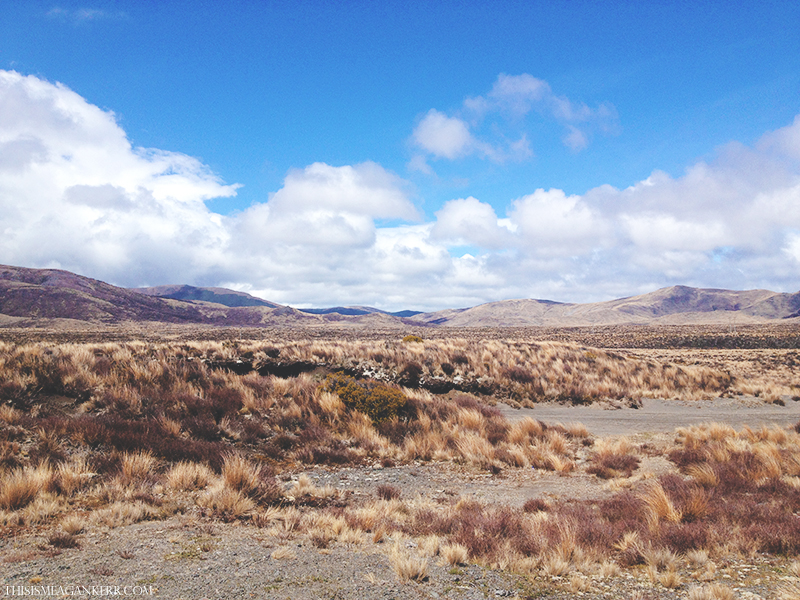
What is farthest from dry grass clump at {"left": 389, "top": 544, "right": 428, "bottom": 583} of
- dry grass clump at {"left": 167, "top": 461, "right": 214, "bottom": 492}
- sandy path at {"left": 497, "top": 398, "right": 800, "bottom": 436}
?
sandy path at {"left": 497, "top": 398, "right": 800, "bottom": 436}

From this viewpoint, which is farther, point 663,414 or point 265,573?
point 663,414

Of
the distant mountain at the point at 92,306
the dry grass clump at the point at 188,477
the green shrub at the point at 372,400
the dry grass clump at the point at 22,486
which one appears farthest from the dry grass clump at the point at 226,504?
the distant mountain at the point at 92,306

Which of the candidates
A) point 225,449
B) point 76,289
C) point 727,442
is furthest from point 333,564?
point 76,289

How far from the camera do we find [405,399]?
45.2 ft

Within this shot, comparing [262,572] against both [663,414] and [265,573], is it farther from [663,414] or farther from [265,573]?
[663,414]

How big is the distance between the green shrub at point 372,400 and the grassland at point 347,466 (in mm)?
52

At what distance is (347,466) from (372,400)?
11.7 ft

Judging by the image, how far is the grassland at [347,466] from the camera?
5.07 m

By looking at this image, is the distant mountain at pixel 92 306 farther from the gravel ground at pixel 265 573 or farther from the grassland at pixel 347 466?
the gravel ground at pixel 265 573

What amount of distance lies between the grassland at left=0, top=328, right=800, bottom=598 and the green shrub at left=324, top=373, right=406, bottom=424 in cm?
5

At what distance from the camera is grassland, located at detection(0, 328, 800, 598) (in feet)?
16.6

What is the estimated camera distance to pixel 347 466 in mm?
9688

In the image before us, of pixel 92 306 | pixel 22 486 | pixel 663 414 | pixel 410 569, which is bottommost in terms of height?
pixel 663 414

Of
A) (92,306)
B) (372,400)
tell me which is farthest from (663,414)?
(92,306)
